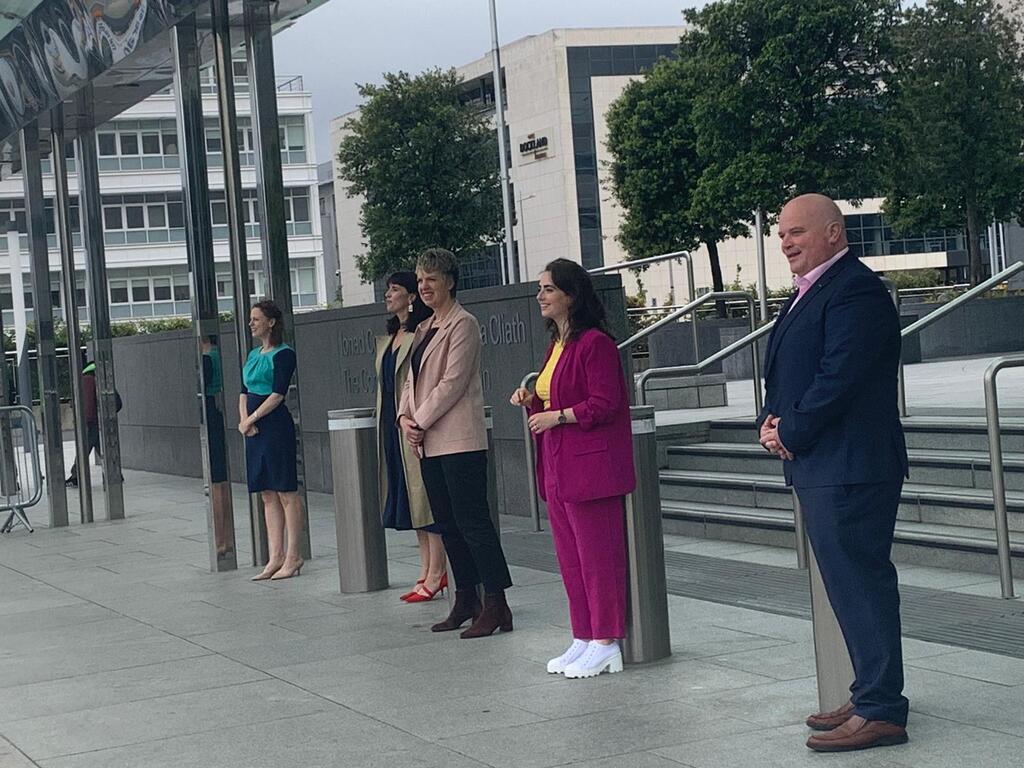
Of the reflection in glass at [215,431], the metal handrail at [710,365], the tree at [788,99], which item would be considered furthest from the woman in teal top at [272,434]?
the tree at [788,99]

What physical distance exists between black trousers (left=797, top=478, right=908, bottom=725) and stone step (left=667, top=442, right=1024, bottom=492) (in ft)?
14.6

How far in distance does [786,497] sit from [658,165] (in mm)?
40362

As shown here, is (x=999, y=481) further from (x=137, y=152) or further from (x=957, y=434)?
(x=137, y=152)

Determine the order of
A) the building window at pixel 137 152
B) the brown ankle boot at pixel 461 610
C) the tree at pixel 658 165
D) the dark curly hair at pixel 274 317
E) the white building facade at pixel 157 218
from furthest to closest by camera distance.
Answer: the white building facade at pixel 157 218 < the building window at pixel 137 152 < the tree at pixel 658 165 < the dark curly hair at pixel 274 317 < the brown ankle boot at pixel 461 610

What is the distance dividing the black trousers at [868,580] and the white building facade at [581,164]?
79177mm

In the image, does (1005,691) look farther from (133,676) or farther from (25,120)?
(25,120)

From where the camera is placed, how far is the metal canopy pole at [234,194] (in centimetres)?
1160

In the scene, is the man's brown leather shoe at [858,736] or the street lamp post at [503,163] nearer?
the man's brown leather shoe at [858,736]

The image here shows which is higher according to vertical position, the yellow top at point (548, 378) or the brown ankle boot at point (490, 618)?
the yellow top at point (548, 378)

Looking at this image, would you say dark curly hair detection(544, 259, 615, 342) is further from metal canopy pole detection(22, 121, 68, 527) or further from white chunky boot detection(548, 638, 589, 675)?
metal canopy pole detection(22, 121, 68, 527)

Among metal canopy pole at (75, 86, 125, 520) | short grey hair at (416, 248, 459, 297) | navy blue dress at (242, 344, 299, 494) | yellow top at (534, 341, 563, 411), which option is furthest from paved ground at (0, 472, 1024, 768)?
metal canopy pole at (75, 86, 125, 520)

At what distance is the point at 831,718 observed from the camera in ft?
17.9

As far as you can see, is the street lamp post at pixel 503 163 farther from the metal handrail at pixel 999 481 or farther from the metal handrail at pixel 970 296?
the metal handrail at pixel 999 481

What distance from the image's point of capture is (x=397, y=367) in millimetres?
8836
